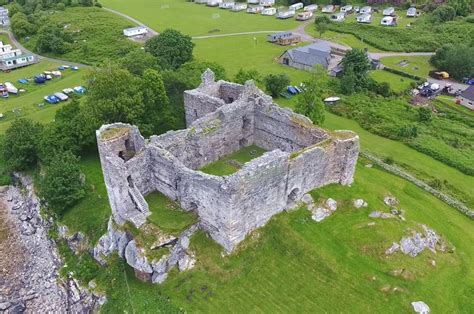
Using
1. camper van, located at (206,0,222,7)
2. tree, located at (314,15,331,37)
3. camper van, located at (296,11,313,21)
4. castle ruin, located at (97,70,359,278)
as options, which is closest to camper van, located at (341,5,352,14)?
camper van, located at (296,11,313,21)

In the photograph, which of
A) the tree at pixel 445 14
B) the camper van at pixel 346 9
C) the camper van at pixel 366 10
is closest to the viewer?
the tree at pixel 445 14

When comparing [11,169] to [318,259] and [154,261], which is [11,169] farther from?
[318,259]

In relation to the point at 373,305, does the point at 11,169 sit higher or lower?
lower

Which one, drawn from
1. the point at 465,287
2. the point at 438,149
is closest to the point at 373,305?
the point at 465,287

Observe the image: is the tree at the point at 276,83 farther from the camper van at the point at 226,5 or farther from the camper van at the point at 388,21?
the camper van at the point at 226,5

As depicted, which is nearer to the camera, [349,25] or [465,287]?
[465,287]

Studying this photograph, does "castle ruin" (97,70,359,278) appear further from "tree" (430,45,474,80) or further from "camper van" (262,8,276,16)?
"camper van" (262,8,276,16)

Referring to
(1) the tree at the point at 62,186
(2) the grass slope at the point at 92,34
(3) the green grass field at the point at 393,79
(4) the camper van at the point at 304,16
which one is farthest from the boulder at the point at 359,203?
(4) the camper van at the point at 304,16
